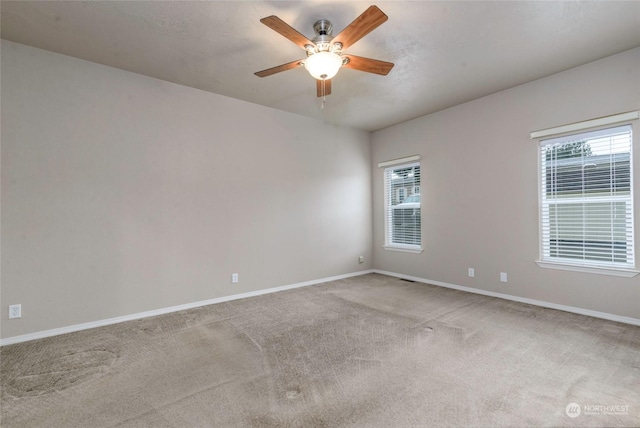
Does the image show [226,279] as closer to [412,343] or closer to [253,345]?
[253,345]

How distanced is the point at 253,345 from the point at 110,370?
1.06m

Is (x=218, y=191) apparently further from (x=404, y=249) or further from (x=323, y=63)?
(x=404, y=249)

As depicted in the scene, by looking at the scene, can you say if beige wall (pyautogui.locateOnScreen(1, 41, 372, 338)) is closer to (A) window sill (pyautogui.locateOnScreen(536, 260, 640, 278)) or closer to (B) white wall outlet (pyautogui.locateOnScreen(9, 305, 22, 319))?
(B) white wall outlet (pyautogui.locateOnScreen(9, 305, 22, 319))

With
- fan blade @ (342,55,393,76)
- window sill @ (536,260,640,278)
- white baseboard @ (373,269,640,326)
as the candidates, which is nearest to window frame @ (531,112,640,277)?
window sill @ (536,260,640,278)

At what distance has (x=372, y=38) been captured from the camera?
2674 millimetres

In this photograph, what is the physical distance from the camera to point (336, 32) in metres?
2.59

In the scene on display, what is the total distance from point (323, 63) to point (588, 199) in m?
3.24

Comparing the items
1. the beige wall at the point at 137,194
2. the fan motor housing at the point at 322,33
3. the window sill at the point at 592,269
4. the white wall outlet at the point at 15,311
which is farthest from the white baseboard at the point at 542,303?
the white wall outlet at the point at 15,311

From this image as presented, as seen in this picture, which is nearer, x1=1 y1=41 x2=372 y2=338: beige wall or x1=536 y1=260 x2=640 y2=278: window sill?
x1=1 y1=41 x2=372 y2=338: beige wall

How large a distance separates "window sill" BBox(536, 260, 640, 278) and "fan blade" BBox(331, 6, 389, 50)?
332 cm

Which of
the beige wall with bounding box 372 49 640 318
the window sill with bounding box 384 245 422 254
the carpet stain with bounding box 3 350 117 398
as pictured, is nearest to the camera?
the carpet stain with bounding box 3 350 117 398

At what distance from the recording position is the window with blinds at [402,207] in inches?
199

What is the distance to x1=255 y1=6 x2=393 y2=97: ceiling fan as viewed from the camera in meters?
1.95

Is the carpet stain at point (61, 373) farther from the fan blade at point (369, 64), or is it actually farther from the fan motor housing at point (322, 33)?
the fan blade at point (369, 64)
